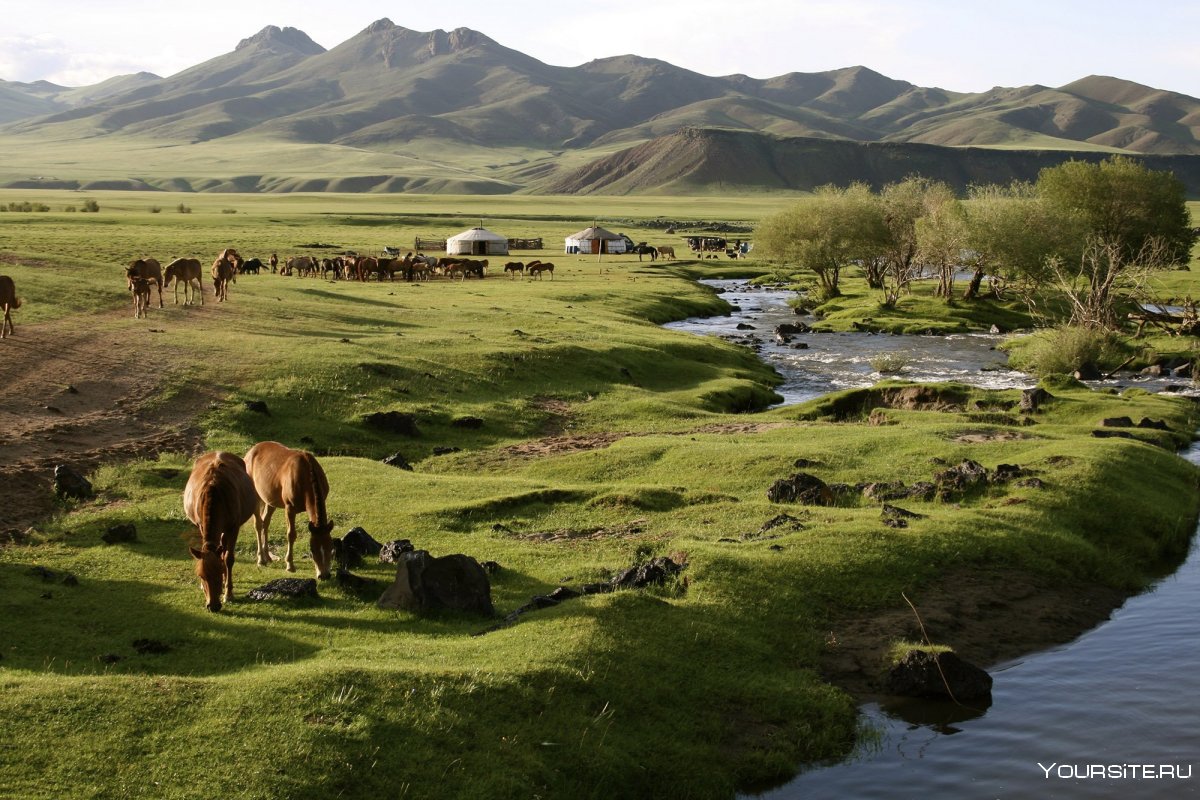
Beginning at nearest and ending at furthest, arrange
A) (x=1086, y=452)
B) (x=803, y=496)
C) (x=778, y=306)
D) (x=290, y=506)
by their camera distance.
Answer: (x=290, y=506), (x=803, y=496), (x=1086, y=452), (x=778, y=306)

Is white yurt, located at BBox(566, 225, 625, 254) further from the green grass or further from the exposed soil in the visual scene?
the exposed soil

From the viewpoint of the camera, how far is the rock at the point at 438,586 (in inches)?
694

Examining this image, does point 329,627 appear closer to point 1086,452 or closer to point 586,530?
point 586,530

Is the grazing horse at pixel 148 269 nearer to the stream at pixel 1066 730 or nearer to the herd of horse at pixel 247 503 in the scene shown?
the herd of horse at pixel 247 503

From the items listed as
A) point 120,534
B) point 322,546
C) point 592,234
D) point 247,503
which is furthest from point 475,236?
point 322,546

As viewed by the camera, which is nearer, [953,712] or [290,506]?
[953,712]

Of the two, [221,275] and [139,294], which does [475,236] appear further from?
[139,294]

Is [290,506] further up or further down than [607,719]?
further up

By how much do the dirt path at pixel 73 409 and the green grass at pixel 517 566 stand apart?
829 mm

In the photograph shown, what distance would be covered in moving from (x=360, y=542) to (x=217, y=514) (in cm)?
351

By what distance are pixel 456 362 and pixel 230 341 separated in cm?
841

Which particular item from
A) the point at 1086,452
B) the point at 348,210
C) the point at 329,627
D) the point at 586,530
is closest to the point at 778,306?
the point at 1086,452

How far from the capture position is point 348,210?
18975 cm

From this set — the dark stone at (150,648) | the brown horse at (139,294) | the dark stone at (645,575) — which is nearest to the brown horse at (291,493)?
the dark stone at (150,648)
